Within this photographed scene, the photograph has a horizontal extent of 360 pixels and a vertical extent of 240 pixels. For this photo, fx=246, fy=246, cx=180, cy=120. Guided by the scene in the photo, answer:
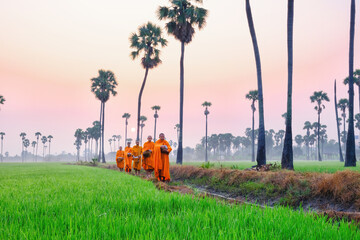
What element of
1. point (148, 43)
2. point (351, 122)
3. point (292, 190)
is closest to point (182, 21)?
point (148, 43)

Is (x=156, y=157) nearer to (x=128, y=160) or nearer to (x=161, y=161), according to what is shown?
(x=161, y=161)

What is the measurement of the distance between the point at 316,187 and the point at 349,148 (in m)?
15.2

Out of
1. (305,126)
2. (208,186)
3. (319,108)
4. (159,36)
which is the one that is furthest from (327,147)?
(208,186)

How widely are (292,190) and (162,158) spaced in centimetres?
645

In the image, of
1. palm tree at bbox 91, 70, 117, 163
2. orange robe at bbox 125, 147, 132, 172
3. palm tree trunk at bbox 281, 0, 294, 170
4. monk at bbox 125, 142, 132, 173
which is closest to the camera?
palm tree trunk at bbox 281, 0, 294, 170

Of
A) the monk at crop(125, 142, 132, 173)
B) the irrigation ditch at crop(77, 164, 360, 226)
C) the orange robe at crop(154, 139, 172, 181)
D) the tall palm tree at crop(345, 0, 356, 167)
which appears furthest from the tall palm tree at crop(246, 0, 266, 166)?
the monk at crop(125, 142, 132, 173)

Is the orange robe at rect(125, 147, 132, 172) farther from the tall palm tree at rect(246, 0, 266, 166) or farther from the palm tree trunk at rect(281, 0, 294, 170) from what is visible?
the palm tree trunk at rect(281, 0, 294, 170)

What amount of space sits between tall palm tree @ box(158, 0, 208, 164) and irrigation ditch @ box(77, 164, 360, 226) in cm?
1556

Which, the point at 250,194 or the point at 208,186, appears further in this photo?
the point at 208,186

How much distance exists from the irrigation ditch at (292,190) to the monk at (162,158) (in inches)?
86.5

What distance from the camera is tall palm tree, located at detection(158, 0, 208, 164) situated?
86.9 feet

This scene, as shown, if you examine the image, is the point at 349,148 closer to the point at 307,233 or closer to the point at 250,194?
the point at 250,194

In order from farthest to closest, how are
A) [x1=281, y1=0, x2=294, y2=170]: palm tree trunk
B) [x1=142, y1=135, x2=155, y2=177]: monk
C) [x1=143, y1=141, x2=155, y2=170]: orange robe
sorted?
[x1=281, y1=0, x2=294, y2=170]: palm tree trunk
[x1=143, y1=141, x2=155, y2=170]: orange robe
[x1=142, y1=135, x2=155, y2=177]: monk

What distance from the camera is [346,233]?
2.76m
